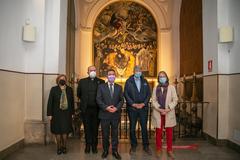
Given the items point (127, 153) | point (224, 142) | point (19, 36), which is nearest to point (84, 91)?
point (127, 153)

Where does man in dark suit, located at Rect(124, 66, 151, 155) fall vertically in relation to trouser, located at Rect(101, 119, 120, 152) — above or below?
above

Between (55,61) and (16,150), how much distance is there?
7.35ft

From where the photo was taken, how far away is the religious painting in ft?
50.9

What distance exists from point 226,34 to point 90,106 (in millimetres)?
3473

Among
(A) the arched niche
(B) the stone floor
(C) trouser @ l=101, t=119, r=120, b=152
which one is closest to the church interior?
(B) the stone floor

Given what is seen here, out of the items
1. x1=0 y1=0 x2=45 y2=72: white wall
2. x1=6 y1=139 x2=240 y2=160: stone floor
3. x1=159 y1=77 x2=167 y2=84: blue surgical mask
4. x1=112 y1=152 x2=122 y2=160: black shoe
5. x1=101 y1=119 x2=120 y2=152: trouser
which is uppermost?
x1=0 y1=0 x2=45 y2=72: white wall

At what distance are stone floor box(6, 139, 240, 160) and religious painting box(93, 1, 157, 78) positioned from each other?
7.78 m

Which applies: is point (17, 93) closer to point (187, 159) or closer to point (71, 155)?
point (71, 155)

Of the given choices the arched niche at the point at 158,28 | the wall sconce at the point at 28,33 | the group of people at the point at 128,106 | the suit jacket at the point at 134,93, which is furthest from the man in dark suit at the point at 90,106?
the arched niche at the point at 158,28

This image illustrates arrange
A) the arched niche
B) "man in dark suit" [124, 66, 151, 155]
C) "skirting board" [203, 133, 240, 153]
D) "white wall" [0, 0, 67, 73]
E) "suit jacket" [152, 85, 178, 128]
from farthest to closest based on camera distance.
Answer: the arched niche < "white wall" [0, 0, 67, 73] < "skirting board" [203, 133, 240, 153] < "man in dark suit" [124, 66, 151, 155] < "suit jacket" [152, 85, 178, 128]

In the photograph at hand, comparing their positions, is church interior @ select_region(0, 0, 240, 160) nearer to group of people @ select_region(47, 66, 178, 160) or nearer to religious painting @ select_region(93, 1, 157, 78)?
group of people @ select_region(47, 66, 178, 160)

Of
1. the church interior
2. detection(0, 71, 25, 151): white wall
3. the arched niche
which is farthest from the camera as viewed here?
the arched niche

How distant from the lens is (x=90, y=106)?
6797 mm

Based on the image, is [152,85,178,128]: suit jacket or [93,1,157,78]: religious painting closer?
[152,85,178,128]: suit jacket
